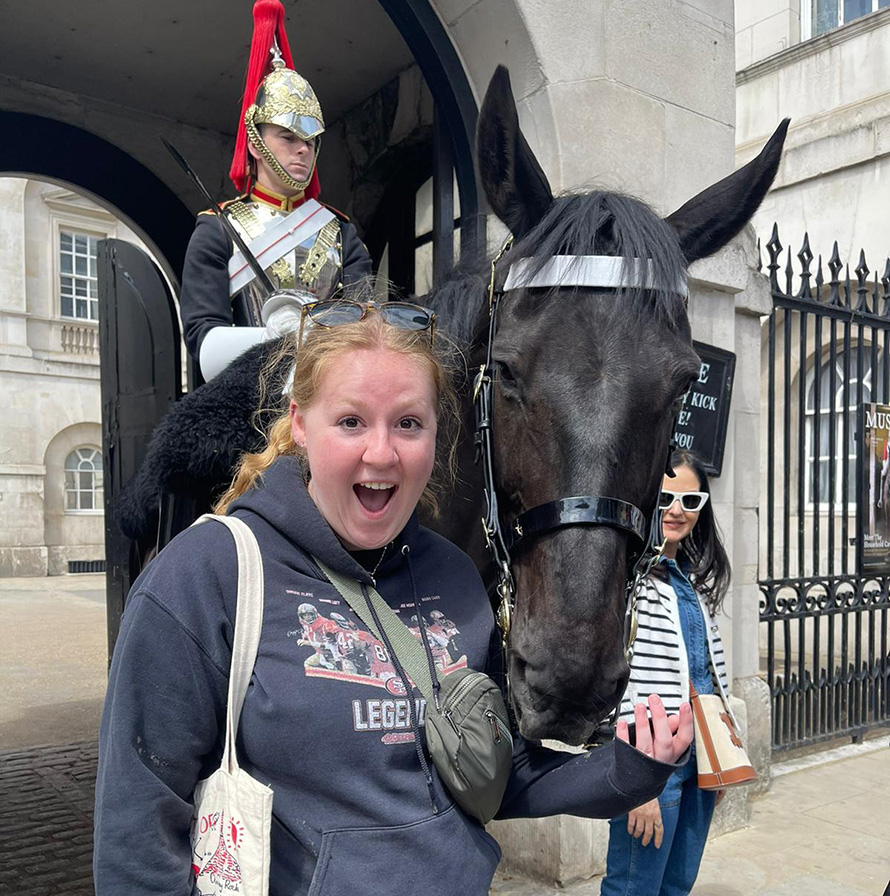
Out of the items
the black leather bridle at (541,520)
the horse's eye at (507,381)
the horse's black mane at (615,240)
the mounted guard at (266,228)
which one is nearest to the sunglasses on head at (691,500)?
the black leather bridle at (541,520)

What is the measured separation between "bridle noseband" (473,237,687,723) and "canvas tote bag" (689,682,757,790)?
34.7 inches

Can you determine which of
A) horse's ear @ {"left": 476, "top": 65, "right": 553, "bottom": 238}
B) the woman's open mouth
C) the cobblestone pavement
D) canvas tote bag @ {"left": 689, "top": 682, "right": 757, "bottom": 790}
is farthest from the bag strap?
the cobblestone pavement

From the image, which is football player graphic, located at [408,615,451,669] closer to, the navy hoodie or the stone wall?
the navy hoodie

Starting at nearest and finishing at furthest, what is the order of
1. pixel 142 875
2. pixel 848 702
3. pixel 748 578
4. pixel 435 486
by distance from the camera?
pixel 142 875
pixel 435 486
pixel 748 578
pixel 848 702

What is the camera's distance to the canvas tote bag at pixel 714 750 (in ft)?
9.10

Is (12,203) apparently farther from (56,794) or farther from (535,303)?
(535,303)

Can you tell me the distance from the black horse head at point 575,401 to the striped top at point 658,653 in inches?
38.7

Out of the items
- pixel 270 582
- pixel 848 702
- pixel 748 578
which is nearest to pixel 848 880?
pixel 748 578

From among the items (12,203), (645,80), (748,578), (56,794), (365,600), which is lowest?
(56,794)

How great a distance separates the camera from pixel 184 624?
137cm

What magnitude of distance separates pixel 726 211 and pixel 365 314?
4.34 ft

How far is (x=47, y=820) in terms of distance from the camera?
5.11 metres

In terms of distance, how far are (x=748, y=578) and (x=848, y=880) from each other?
1.61 metres

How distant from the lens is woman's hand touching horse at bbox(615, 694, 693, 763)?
4.97 ft
